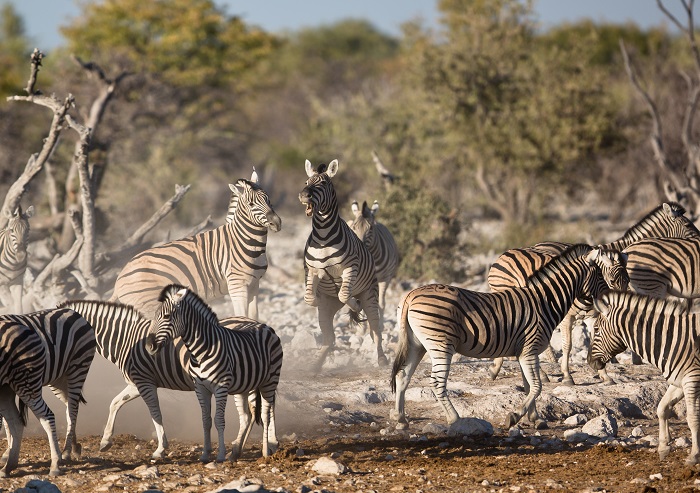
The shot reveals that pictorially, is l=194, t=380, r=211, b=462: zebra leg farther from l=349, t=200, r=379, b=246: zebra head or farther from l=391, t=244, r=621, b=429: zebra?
l=349, t=200, r=379, b=246: zebra head

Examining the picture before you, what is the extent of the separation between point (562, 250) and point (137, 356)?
486 cm

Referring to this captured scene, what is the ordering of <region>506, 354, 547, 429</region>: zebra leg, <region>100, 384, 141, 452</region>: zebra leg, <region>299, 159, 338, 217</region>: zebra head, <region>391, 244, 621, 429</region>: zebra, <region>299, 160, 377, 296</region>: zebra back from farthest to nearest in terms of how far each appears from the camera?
<region>299, 160, 377, 296</region>: zebra back → <region>299, 159, 338, 217</region>: zebra head → <region>506, 354, 547, 429</region>: zebra leg → <region>391, 244, 621, 429</region>: zebra → <region>100, 384, 141, 452</region>: zebra leg

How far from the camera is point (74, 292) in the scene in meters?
13.6

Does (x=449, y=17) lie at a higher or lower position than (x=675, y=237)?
higher

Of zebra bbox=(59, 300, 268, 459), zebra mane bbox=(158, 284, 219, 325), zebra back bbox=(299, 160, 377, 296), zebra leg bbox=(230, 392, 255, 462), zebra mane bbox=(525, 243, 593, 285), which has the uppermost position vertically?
zebra back bbox=(299, 160, 377, 296)

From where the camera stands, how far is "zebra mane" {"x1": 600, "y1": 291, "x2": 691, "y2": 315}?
25.9 feet

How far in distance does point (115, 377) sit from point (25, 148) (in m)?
14.7

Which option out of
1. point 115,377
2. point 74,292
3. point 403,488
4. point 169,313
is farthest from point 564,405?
point 74,292

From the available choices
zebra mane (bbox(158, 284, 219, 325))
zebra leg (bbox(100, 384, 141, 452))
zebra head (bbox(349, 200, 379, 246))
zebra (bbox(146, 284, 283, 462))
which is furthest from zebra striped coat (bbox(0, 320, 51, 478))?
zebra head (bbox(349, 200, 379, 246))

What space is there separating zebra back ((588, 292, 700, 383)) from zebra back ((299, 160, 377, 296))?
3.23 meters

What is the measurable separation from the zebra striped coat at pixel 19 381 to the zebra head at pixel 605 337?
14.4 feet

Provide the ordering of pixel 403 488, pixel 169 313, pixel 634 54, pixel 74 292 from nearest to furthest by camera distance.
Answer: pixel 403 488
pixel 169 313
pixel 74 292
pixel 634 54

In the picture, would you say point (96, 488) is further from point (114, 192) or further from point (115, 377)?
point (114, 192)

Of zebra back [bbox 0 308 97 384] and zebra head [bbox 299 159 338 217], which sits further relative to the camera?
zebra head [bbox 299 159 338 217]
